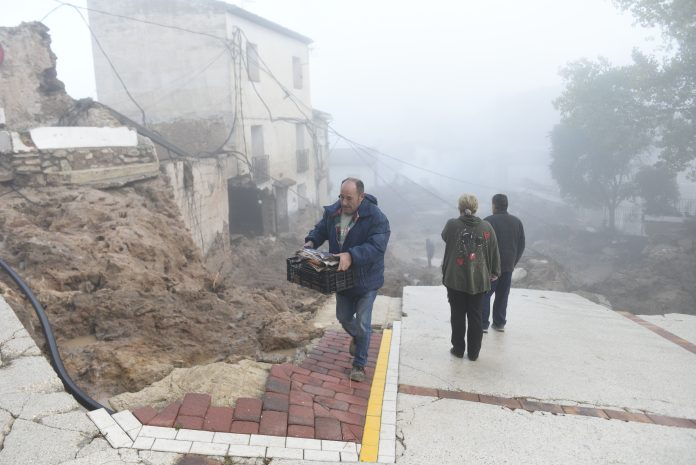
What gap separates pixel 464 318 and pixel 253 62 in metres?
17.0

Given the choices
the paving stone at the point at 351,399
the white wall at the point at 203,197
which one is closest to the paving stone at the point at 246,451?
the paving stone at the point at 351,399

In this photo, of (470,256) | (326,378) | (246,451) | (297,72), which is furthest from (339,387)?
(297,72)

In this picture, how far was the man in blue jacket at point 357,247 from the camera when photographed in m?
3.53

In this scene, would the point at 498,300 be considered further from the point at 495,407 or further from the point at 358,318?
the point at 358,318

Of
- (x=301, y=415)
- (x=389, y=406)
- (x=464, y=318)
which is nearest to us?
(x=301, y=415)

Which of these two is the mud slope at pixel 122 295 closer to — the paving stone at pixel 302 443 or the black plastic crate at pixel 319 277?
the black plastic crate at pixel 319 277

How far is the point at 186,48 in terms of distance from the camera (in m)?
17.5

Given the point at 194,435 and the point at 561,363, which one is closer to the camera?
the point at 194,435

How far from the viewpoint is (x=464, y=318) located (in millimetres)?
4469

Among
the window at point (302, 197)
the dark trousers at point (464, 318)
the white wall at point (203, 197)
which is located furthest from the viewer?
the window at point (302, 197)

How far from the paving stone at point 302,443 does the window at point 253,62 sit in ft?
57.6

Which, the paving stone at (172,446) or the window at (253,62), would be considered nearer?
the paving stone at (172,446)

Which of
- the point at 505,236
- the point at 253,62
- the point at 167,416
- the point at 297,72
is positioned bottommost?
the point at 167,416

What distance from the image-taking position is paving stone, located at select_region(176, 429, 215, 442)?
265 centimetres
